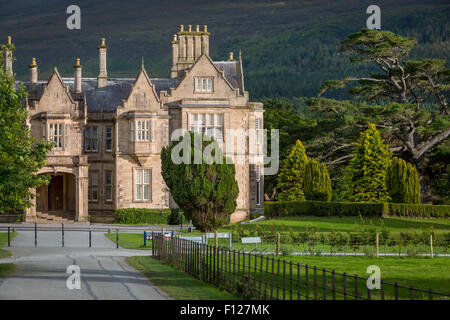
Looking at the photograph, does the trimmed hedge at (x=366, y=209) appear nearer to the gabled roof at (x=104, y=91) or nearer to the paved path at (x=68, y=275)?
the gabled roof at (x=104, y=91)

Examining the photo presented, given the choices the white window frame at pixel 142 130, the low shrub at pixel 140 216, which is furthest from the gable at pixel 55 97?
the low shrub at pixel 140 216

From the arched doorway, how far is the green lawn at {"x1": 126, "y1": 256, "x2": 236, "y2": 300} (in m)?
32.8

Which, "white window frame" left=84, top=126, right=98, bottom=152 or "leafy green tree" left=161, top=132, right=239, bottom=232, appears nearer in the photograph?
"leafy green tree" left=161, top=132, right=239, bottom=232

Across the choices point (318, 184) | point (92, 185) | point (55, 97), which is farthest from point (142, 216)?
point (318, 184)

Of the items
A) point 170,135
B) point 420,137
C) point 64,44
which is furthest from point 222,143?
point 64,44

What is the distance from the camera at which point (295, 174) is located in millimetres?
69750

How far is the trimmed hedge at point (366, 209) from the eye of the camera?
182 feet

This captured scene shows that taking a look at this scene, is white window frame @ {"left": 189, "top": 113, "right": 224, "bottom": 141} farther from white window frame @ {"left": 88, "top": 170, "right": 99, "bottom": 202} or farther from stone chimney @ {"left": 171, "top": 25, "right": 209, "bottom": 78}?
white window frame @ {"left": 88, "top": 170, "right": 99, "bottom": 202}

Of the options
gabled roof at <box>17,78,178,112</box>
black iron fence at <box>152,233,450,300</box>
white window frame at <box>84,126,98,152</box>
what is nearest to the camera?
black iron fence at <box>152,233,450,300</box>

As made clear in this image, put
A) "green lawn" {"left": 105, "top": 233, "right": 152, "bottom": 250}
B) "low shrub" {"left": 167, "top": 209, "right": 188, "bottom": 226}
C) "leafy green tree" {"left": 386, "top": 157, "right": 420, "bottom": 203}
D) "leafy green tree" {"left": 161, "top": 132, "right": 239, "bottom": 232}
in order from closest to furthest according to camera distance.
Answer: "leafy green tree" {"left": 161, "top": 132, "right": 239, "bottom": 232} < "green lawn" {"left": 105, "top": 233, "right": 152, "bottom": 250} < "leafy green tree" {"left": 386, "top": 157, "right": 420, "bottom": 203} < "low shrub" {"left": 167, "top": 209, "right": 188, "bottom": 226}

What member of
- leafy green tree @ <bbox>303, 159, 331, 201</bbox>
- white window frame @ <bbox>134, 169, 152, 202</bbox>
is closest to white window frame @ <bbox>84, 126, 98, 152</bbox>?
white window frame @ <bbox>134, 169, 152, 202</bbox>

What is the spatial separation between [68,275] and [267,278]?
23.5 ft

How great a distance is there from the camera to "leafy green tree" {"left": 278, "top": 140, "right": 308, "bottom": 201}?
69375 mm
